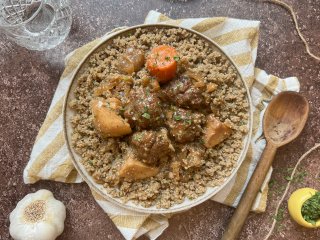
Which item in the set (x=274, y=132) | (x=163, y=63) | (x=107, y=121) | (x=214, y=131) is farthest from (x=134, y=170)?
(x=274, y=132)

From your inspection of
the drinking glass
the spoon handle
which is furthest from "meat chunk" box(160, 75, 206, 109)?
the drinking glass

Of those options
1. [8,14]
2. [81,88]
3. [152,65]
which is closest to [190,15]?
[152,65]

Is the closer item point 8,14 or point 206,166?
point 206,166

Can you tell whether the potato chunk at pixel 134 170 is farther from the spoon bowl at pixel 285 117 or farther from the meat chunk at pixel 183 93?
the spoon bowl at pixel 285 117

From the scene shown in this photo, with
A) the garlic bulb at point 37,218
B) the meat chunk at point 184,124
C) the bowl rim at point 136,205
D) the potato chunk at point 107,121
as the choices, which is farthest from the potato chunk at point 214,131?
the garlic bulb at point 37,218

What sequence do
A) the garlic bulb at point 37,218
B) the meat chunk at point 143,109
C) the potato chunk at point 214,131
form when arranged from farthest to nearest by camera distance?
the garlic bulb at point 37,218, the potato chunk at point 214,131, the meat chunk at point 143,109

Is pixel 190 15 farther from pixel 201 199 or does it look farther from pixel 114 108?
pixel 201 199

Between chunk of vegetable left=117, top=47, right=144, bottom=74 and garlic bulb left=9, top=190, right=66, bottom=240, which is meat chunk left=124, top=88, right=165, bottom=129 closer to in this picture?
chunk of vegetable left=117, top=47, right=144, bottom=74

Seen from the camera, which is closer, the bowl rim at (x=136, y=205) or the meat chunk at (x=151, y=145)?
the meat chunk at (x=151, y=145)
